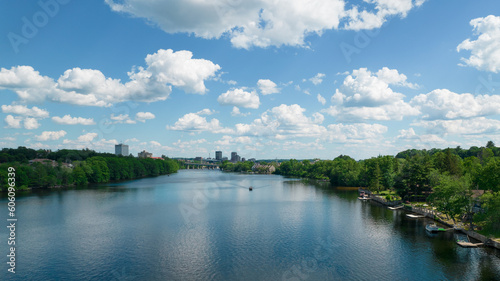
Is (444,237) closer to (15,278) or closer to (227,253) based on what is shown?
(227,253)

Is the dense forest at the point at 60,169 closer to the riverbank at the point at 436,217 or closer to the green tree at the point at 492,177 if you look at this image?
the riverbank at the point at 436,217

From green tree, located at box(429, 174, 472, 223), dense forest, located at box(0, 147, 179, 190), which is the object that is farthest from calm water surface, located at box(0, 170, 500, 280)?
dense forest, located at box(0, 147, 179, 190)

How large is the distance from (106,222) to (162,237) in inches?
650

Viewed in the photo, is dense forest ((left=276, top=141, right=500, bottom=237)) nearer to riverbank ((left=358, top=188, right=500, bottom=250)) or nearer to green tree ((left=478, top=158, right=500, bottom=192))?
green tree ((left=478, top=158, right=500, bottom=192))

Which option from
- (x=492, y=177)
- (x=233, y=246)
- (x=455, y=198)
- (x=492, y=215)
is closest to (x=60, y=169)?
(x=233, y=246)

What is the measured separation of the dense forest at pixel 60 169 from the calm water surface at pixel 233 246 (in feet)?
143

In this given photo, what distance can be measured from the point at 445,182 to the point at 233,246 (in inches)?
1514

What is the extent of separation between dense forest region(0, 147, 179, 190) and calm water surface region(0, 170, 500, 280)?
43498 millimetres

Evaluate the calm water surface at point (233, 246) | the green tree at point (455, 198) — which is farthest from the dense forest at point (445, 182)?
the calm water surface at point (233, 246)

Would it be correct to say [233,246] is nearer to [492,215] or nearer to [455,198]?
[492,215]

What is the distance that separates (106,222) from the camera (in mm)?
57500

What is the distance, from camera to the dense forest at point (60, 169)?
347ft

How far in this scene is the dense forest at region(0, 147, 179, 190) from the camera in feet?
347

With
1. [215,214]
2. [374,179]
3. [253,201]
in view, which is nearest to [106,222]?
[215,214]
